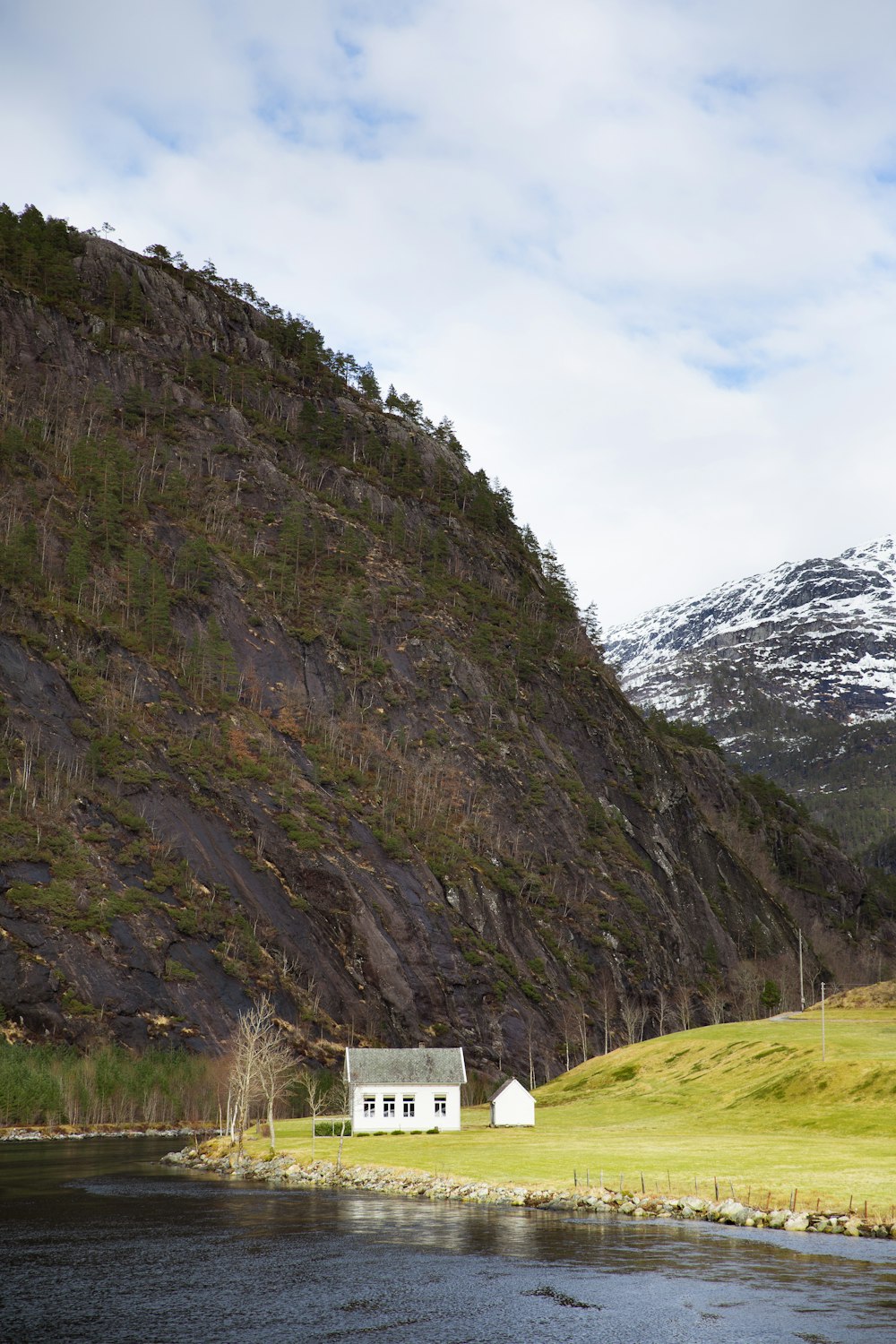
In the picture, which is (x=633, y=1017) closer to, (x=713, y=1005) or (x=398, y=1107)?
(x=713, y=1005)

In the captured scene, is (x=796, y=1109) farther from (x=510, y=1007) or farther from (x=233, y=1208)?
(x=510, y=1007)

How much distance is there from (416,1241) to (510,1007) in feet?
375

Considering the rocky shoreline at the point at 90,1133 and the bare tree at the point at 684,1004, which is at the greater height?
the bare tree at the point at 684,1004

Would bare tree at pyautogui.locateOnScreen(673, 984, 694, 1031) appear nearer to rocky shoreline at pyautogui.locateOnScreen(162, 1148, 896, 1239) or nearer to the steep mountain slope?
the steep mountain slope

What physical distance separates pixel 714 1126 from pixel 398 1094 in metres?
28.3

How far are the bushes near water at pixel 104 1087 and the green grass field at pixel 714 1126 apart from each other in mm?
19434

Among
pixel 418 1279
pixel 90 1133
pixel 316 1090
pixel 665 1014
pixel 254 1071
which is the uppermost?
pixel 665 1014

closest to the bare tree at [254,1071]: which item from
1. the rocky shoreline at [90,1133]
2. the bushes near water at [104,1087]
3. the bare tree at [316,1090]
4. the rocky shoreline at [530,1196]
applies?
the bare tree at [316,1090]

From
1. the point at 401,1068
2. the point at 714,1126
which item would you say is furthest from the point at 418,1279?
the point at 401,1068

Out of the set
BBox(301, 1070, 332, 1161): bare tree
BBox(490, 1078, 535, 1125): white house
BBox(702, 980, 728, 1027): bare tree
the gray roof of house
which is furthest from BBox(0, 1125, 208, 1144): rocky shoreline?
BBox(702, 980, 728, 1027): bare tree

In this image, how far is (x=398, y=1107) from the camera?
10456cm

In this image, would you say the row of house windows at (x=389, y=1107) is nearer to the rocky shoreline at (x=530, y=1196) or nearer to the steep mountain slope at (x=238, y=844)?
the rocky shoreline at (x=530, y=1196)

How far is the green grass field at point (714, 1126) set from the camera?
63.3m

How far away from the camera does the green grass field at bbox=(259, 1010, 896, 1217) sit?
63.3 metres
